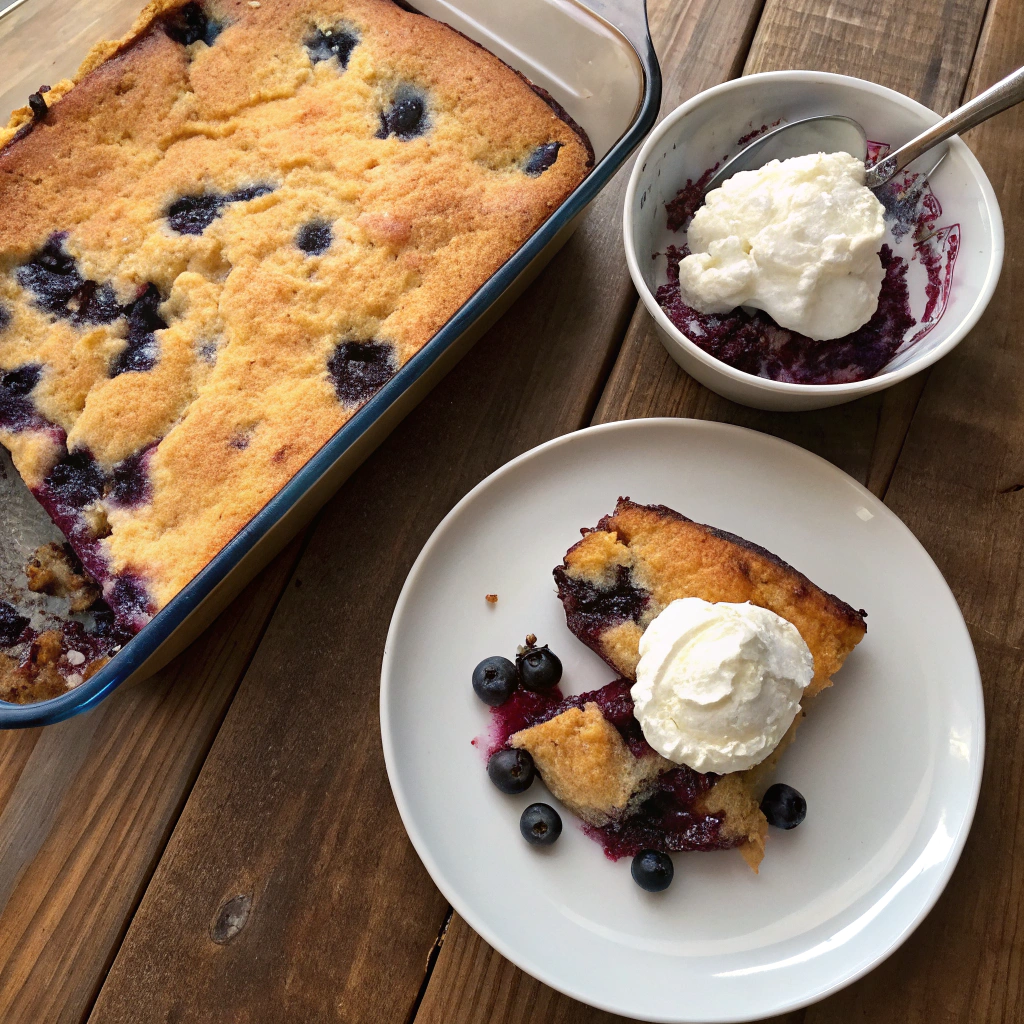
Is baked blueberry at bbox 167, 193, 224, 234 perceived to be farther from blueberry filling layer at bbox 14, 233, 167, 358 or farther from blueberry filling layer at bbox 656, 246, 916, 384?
blueberry filling layer at bbox 656, 246, 916, 384

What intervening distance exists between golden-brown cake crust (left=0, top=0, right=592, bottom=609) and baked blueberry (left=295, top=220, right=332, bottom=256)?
0.05 ft

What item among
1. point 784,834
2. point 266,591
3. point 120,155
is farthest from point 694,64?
point 784,834

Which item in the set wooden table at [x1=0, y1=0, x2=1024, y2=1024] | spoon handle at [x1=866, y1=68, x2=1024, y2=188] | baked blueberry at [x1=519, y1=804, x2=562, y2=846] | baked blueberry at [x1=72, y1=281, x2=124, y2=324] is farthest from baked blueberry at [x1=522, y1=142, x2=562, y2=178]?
baked blueberry at [x1=519, y1=804, x2=562, y2=846]

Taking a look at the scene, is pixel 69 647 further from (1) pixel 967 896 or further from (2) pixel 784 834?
(1) pixel 967 896

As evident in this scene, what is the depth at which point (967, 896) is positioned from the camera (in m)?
1.49

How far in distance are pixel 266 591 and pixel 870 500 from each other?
1.14 metres

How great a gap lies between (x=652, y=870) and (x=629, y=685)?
299mm

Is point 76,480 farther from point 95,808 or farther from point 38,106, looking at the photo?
point 38,106

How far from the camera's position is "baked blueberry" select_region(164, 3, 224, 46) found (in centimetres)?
171

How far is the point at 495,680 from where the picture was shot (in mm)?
1481

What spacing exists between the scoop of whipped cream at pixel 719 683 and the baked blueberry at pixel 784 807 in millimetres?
96

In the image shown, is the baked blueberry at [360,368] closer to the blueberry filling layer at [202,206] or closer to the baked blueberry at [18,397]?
the blueberry filling layer at [202,206]

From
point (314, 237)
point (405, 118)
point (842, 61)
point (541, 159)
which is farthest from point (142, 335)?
point (842, 61)

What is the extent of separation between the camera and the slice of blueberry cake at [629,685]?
1.41 m
